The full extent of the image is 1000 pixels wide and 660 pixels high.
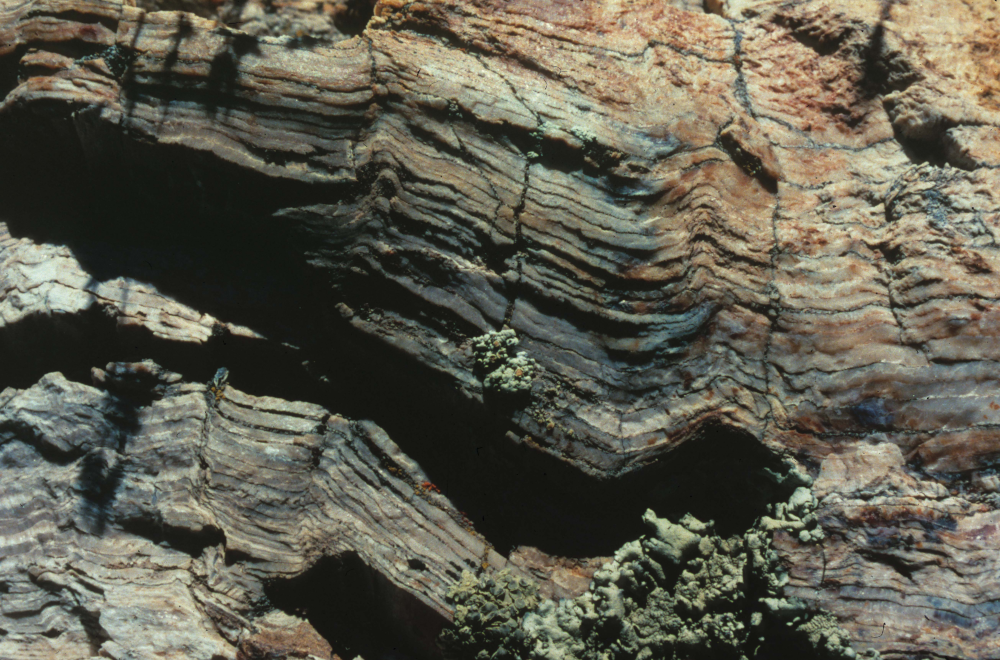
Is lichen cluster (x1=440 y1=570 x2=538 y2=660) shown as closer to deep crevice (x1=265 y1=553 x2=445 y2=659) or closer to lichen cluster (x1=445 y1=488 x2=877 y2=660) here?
lichen cluster (x1=445 y1=488 x2=877 y2=660)

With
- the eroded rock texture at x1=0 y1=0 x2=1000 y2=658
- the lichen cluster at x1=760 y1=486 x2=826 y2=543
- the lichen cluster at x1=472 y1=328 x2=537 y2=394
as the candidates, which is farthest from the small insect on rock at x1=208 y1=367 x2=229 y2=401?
the lichen cluster at x1=760 y1=486 x2=826 y2=543

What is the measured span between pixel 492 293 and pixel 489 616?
5.99 ft

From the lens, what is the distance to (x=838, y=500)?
3.32 m

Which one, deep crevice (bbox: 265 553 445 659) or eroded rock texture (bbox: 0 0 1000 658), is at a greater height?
eroded rock texture (bbox: 0 0 1000 658)

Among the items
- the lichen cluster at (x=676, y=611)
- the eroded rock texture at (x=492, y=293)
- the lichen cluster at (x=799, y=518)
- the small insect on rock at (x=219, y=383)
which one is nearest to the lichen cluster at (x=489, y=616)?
the lichen cluster at (x=676, y=611)

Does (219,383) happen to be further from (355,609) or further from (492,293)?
(492,293)

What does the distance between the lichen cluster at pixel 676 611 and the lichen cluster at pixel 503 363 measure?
3.34 ft

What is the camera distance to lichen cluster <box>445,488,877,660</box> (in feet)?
10.5

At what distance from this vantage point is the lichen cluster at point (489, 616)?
3.44 metres

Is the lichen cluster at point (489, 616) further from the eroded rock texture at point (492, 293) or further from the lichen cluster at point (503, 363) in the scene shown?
the lichen cluster at point (503, 363)

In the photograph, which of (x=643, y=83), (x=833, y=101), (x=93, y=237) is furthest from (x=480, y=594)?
(x=833, y=101)

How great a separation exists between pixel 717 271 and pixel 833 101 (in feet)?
5.44

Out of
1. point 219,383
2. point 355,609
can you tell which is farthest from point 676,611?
point 219,383

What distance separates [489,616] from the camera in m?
3.47
